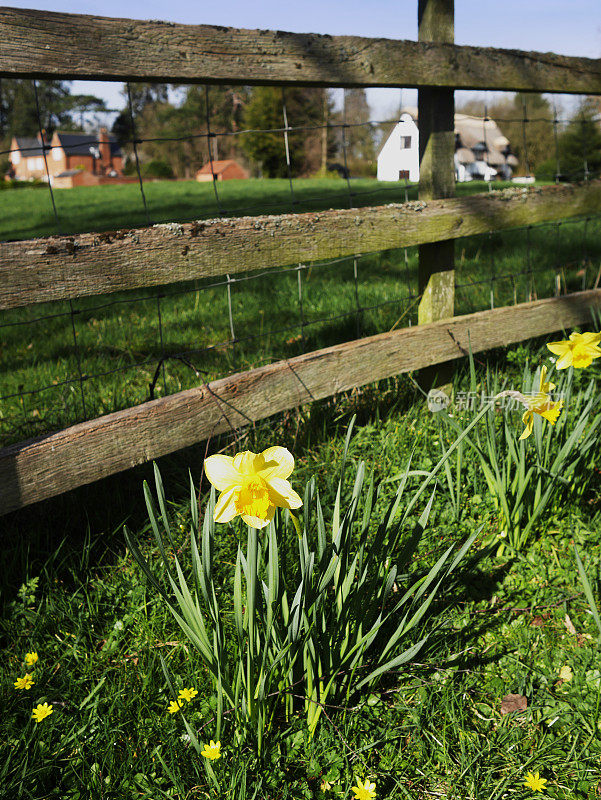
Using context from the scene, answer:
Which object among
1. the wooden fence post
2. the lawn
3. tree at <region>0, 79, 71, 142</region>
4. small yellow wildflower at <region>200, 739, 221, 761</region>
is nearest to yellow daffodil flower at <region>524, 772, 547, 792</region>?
the lawn

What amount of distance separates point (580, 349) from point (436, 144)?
1639 mm

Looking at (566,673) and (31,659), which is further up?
(31,659)

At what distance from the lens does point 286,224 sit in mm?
2373

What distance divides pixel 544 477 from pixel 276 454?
137cm

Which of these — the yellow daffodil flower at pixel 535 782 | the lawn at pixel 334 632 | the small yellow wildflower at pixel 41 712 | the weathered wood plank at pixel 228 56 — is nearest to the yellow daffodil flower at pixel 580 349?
the lawn at pixel 334 632

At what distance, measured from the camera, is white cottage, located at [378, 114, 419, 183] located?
2957mm

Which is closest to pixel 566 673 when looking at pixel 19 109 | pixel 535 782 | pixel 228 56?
pixel 535 782

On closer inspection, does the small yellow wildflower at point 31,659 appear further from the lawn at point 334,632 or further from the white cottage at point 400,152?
the white cottage at point 400,152

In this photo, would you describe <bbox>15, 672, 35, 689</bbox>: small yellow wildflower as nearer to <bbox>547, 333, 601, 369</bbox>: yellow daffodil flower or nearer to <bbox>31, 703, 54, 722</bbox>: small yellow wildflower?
<bbox>31, 703, 54, 722</bbox>: small yellow wildflower

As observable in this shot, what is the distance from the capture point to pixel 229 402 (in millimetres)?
2316

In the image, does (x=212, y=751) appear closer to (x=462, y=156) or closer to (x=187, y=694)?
(x=187, y=694)

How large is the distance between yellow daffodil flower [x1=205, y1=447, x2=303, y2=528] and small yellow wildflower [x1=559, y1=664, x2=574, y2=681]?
113 centimetres

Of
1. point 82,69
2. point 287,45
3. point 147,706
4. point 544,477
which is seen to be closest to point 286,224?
point 287,45

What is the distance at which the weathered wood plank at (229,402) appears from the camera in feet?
6.26
